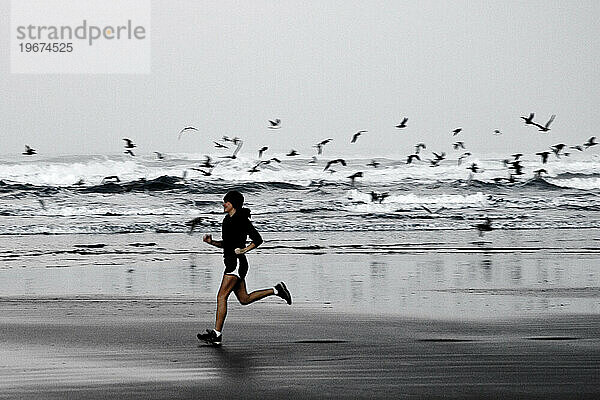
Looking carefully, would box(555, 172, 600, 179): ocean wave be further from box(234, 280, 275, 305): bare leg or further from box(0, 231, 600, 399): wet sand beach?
box(234, 280, 275, 305): bare leg

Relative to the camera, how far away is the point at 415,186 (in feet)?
149

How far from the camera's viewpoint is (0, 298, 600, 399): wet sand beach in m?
6.40

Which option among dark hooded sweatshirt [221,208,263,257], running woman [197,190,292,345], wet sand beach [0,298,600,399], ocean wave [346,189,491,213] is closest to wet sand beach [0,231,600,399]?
wet sand beach [0,298,600,399]

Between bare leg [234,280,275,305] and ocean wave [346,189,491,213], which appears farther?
ocean wave [346,189,491,213]

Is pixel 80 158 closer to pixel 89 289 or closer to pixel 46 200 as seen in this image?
pixel 46 200

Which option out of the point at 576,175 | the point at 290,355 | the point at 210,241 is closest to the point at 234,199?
the point at 210,241

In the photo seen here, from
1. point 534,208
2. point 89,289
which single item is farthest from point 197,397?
point 534,208

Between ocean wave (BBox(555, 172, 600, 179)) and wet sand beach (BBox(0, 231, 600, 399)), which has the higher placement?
ocean wave (BBox(555, 172, 600, 179))

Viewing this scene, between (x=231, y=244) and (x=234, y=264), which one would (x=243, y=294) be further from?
(x=231, y=244)

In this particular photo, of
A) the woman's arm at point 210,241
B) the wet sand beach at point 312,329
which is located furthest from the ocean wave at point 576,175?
the woman's arm at point 210,241

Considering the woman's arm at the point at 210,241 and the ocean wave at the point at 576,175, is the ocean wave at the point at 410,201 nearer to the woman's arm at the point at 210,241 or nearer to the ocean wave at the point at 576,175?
the ocean wave at the point at 576,175

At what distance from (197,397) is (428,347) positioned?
2.74 metres

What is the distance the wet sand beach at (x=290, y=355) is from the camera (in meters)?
6.40

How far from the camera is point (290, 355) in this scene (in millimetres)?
7820
